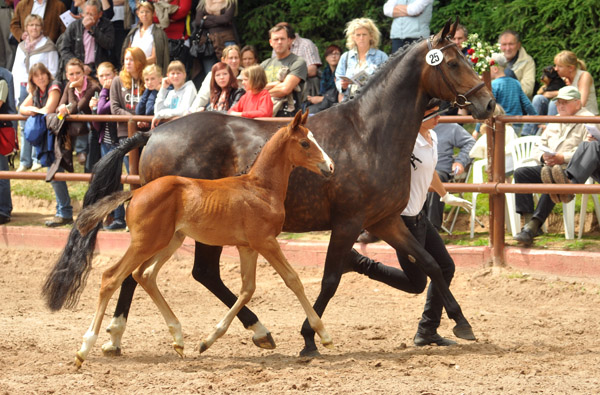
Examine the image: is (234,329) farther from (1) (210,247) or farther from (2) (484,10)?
(2) (484,10)

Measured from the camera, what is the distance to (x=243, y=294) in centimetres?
617

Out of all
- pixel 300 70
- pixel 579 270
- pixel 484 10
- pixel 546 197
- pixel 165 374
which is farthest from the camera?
pixel 484 10

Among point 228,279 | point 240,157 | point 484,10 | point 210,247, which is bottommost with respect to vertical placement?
point 228,279

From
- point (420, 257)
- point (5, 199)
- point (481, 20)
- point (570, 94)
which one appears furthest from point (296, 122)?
point (481, 20)

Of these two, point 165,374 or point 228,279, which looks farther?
point 228,279

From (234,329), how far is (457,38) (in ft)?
16.0

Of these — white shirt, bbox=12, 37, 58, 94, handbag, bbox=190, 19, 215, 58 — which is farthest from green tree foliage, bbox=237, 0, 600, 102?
white shirt, bbox=12, 37, 58, 94

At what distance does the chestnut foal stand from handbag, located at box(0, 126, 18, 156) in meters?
5.28

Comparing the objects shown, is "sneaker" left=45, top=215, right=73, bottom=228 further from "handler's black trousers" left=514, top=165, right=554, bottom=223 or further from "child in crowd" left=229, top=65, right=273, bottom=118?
"handler's black trousers" left=514, top=165, right=554, bottom=223

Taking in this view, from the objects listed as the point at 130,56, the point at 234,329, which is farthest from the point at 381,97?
the point at 130,56

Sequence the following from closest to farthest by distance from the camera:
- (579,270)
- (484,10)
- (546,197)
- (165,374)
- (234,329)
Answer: (165,374) → (234,329) → (579,270) → (546,197) → (484,10)

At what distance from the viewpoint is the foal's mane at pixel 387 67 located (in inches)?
258

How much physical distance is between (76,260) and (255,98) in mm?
3406

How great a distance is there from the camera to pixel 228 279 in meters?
9.11
